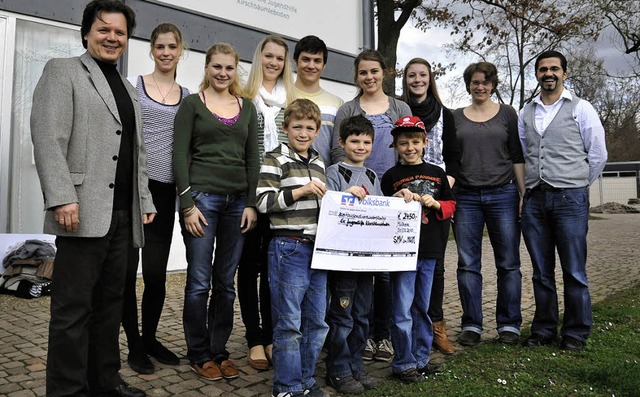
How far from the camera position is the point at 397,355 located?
162 inches

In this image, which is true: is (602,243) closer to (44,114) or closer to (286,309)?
(286,309)

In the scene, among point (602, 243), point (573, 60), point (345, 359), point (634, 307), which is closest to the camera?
point (345, 359)

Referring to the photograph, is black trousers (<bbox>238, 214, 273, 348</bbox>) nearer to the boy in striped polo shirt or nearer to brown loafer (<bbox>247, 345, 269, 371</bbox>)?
brown loafer (<bbox>247, 345, 269, 371</bbox>)

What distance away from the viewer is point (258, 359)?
14.4ft

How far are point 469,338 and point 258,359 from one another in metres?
1.96

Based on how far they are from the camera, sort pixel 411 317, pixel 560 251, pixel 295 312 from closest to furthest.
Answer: pixel 295 312 < pixel 411 317 < pixel 560 251

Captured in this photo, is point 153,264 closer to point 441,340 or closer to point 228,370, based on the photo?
point 228,370

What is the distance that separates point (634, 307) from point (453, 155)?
3390 millimetres

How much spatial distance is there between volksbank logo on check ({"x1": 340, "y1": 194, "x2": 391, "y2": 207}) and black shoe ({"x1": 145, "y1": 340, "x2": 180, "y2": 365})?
1.90 m

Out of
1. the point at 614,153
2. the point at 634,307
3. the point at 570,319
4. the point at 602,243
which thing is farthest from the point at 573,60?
the point at 614,153

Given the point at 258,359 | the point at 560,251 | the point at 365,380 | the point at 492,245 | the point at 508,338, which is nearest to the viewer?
the point at 365,380

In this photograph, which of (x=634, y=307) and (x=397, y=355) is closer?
(x=397, y=355)

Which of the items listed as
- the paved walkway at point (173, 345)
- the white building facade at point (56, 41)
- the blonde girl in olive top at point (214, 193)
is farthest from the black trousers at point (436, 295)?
the white building facade at point (56, 41)

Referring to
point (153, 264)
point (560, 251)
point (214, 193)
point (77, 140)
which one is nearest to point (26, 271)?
point (153, 264)
